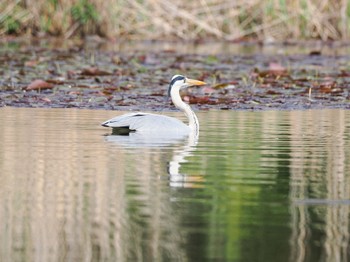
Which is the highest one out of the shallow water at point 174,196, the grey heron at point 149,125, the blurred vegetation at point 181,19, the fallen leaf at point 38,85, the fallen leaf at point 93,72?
the blurred vegetation at point 181,19

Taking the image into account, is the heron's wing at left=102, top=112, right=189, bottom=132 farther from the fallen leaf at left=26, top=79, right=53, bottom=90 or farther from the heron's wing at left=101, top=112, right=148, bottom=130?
the fallen leaf at left=26, top=79, right=53, bottom=90

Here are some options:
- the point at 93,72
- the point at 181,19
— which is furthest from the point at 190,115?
the point at 181,19

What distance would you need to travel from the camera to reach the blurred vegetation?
2678 cm

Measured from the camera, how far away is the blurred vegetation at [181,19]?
2678cm

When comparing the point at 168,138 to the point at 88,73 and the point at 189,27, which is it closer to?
the point at 88,73

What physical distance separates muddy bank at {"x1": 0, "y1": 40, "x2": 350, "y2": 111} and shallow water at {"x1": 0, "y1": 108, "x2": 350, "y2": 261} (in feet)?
10.6

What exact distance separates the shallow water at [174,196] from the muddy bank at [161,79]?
3219mm

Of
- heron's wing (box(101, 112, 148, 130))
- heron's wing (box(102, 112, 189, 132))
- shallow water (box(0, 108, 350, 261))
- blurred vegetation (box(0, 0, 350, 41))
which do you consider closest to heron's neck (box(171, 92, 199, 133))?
shallow water (box(0, 108, 350, 261))

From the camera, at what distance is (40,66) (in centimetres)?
1939

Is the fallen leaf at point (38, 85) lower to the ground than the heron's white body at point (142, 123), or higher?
higher

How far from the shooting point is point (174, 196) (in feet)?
21.9

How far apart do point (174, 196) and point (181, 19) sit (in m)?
21.4

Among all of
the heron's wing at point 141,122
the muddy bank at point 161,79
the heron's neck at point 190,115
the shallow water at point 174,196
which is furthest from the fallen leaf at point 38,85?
the heron's wing at point 141,122

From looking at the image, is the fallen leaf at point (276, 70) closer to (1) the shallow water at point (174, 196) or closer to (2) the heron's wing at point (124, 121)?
(1) the shallow water at point (174, 196)
